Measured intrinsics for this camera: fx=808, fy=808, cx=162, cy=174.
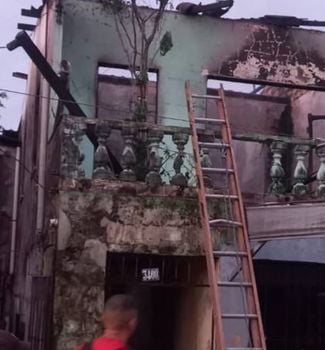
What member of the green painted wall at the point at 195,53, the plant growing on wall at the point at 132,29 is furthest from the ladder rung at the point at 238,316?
the green painted wall at the point at 195,53

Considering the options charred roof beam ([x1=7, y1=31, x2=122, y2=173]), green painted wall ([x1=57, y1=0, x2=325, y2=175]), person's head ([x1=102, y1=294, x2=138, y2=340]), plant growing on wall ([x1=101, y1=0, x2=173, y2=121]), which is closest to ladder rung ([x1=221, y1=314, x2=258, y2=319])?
person's head ([x1=102, y1=294, x2=138, y2=340])

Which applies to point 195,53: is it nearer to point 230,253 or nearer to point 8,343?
point 230,253

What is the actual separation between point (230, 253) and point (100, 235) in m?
1.35

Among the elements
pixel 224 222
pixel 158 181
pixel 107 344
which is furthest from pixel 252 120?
pixel 107 344

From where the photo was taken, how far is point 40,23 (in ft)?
43.5

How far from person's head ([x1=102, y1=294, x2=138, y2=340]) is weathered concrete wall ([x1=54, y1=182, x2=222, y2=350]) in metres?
3.59

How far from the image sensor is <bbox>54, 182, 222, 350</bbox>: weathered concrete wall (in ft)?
25.6

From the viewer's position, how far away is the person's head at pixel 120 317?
13.8ft

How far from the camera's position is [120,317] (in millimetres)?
4207

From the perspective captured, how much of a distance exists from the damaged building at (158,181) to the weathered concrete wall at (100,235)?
0.04 ft

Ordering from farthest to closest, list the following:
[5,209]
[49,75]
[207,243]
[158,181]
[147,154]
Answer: [5,209] < [49,75] < [147,154] < [158,181] < [207,243]

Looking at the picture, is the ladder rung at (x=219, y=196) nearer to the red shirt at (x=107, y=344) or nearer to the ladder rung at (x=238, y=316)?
the ladder rung at (x=238, y=316)

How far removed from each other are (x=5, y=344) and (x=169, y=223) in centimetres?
214

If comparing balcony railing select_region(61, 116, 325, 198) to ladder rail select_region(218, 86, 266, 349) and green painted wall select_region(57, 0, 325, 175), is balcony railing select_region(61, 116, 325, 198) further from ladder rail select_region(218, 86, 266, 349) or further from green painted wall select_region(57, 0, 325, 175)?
green painted wall select_region(57, 0, 325, 175)
